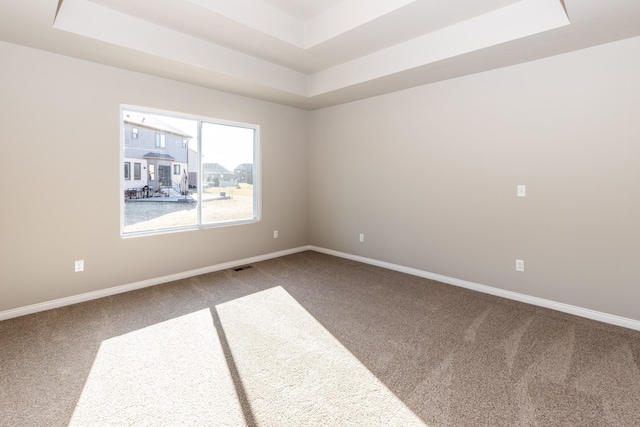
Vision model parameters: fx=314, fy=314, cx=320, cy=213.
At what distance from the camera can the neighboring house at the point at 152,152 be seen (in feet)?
11.7

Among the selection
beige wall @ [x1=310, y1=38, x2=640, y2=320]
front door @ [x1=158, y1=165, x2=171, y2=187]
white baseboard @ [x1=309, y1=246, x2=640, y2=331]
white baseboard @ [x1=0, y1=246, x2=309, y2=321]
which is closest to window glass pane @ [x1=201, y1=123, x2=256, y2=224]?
front door @ [x1=158, y1=165, x2=171, y2=187]

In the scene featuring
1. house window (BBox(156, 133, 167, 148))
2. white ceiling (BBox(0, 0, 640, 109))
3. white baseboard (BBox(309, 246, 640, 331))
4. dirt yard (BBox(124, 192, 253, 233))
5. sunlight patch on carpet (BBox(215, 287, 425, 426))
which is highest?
white ceiling (BBox(0, 0, 640, 109))

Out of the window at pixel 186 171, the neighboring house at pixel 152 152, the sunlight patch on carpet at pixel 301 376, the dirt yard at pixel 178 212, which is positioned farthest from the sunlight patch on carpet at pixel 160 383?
the neighboring house at pixel 152 152

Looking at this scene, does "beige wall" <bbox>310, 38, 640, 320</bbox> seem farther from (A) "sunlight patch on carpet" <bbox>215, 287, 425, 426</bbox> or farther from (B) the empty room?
(A) "sunlight patch on carpet" <bbox>215, 287, 425, 426</bbox>

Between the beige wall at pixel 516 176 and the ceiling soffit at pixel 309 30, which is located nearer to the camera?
the ceiling soffit at pixel 309 30

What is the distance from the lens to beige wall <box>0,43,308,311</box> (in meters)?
2.85

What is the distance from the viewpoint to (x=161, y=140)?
385 cm

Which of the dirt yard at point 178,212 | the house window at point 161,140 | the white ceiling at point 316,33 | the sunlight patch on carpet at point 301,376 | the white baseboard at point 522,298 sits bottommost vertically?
the sunlight patch on carpet at point 301,376

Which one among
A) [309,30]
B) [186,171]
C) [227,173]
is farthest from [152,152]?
[309,30]

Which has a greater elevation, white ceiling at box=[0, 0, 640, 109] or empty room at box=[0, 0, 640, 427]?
white ceiling at box=[0, 0, 640, 109]

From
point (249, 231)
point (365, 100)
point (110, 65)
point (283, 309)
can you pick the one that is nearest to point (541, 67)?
point (365, 100)

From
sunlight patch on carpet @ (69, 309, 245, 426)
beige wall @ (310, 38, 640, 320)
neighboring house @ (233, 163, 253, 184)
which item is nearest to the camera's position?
sunlight patch on carpet @ (69, 309, 245, 426)

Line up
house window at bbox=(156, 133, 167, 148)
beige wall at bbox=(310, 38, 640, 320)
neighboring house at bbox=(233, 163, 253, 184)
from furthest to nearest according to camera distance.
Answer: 1. neighboring house at bbox=(233, 163, 253, 184)
2. house window at bbox=(156, 133, 167, 148)
3. beige wall at bbox=(310, 38, 640, 320)

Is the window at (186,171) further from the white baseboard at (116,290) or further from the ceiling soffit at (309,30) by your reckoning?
the ceiling soffit at (309,30)
